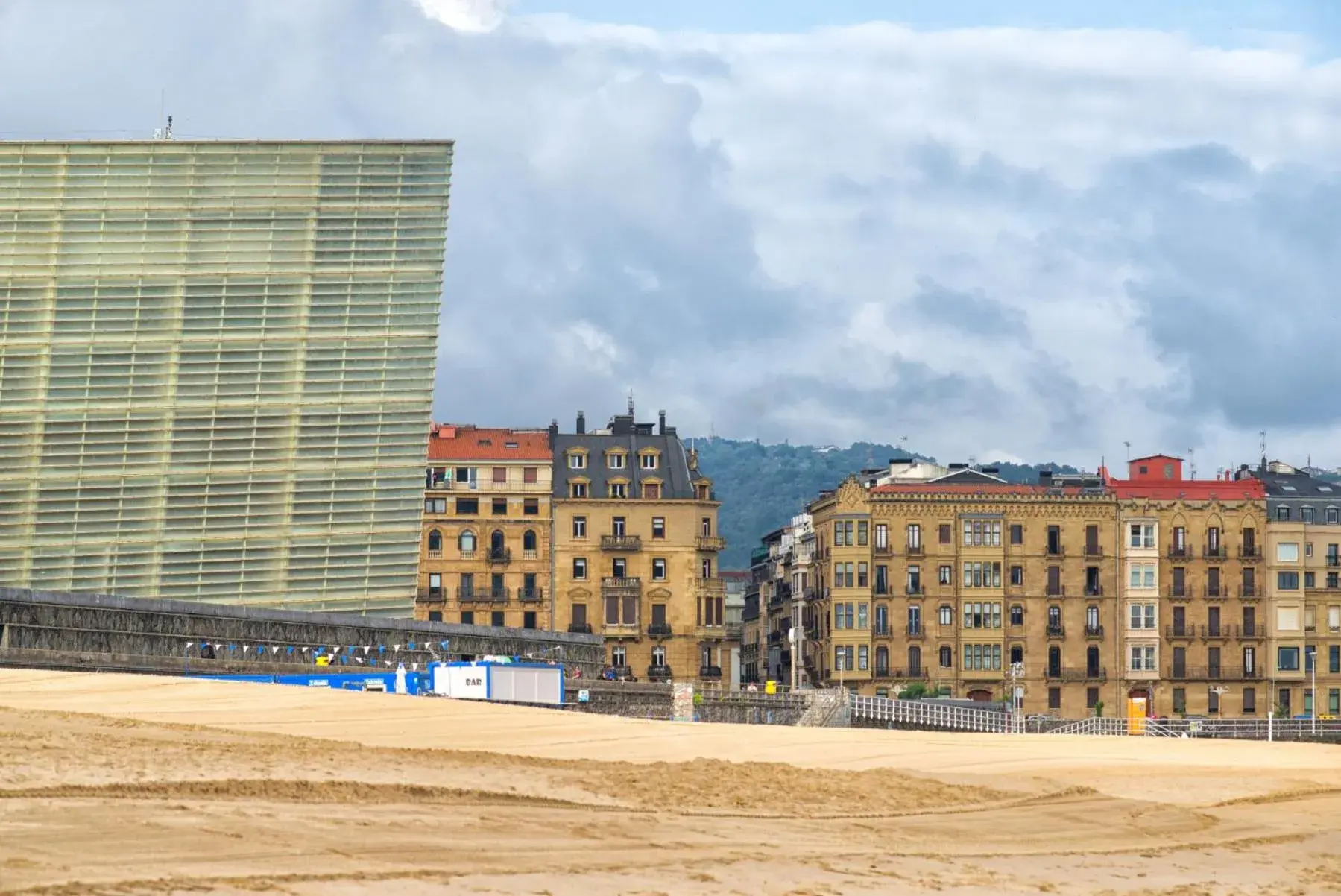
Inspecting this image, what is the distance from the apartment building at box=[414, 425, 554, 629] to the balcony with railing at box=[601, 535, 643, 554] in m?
3.41

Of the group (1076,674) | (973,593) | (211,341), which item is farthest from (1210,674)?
(211,341)

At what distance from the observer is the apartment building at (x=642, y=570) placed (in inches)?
6009

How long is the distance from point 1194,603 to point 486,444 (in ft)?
147

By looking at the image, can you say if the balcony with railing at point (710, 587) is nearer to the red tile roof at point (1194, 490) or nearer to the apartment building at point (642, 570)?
the apartment building at point (642, 570)

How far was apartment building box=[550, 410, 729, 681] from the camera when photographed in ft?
501

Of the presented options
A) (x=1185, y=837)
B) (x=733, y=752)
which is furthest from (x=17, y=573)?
(x=1185, y=837)

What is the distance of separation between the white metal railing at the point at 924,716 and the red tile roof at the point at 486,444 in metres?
43.7

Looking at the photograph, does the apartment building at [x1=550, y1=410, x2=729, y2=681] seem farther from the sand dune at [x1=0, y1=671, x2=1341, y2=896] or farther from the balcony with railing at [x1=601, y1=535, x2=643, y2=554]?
the sand dune at [x1=0, y1=671, x2=1341, y2=896]

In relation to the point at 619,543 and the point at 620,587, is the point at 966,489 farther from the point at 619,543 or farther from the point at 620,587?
the point at 620,587

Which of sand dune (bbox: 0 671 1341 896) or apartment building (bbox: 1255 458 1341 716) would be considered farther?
apartment building (bbox: 1255 458 1341 716)

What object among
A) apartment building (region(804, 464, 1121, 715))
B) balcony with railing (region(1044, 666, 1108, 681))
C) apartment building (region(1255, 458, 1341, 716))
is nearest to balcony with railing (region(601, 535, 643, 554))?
apartment building (region(804, 464, 1121, 715))

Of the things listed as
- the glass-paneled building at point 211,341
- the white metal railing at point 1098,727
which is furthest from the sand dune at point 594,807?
Result: the glass-paneled building at point 211,341

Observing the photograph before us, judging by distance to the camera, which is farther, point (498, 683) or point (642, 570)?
point (642, 570)

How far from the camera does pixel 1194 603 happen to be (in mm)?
154750
